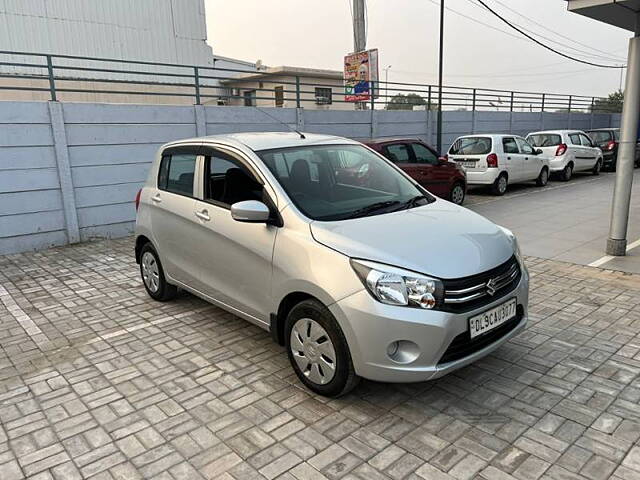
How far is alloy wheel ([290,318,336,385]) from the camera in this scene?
318 centimetres

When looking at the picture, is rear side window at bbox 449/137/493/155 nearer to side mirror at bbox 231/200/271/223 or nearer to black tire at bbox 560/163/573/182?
black tire at bbox 560/163/573/182

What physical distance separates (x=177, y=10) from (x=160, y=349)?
805 inches

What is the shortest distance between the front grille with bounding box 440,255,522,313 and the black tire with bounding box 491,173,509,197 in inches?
A: 376

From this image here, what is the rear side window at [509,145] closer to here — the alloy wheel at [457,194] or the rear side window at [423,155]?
the alloy wheel at [457,194]

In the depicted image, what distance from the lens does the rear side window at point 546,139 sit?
15039mm

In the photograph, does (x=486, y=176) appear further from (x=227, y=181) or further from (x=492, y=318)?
(x=492, y=318)

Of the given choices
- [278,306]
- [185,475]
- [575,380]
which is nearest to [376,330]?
[278,306]

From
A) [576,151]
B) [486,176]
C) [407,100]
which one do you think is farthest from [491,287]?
[576,151]

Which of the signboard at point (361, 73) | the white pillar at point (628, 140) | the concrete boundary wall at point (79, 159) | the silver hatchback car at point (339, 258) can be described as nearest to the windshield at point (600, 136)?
the signboard at point (361, 73)

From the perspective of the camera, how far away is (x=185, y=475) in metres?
2.65

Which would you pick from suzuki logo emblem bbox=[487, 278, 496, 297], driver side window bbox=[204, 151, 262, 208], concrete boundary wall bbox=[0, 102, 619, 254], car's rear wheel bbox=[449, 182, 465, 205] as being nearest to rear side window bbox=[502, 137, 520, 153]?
car's rear wheel bbox=[449, 182, 465, 205]

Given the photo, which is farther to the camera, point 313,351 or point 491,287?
point 313,351

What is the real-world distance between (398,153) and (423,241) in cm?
684

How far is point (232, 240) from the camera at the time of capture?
3891mm
